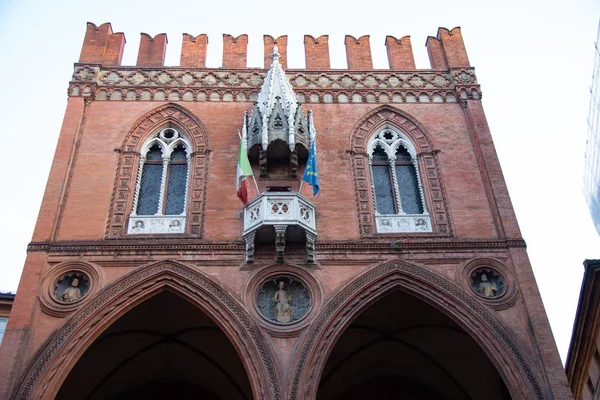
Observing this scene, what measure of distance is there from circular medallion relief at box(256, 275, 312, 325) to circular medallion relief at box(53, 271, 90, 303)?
11.3 feet

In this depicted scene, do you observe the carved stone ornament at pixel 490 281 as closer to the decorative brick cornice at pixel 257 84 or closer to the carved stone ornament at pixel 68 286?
the decorative brick cornice at pixel 257 84

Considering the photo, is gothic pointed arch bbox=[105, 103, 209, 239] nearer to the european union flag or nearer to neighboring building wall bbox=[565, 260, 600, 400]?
the european union flag

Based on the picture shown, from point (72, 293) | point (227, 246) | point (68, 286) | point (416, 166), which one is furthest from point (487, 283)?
point (68, 286)

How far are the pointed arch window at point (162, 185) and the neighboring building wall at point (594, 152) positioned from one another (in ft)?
47.5

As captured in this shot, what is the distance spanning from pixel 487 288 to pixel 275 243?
4.38m

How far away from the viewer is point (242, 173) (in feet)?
47.3

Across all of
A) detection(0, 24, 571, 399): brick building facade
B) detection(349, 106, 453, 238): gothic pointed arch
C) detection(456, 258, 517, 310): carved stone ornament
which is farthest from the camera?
detection(349, 106, 453, 238): gothic pointed arch

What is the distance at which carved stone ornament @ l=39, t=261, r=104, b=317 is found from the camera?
13094mm

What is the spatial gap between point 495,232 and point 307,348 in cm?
494

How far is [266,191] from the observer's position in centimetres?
1475

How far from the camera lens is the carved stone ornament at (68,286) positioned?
1309 centimetres

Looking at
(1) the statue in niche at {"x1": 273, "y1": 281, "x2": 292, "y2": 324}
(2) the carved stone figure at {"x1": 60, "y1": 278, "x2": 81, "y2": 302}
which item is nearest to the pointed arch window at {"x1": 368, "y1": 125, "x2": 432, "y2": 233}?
(1) the statue in niche at {"x1": 273, "y1": 281, "x2": 292, "y2": 324}

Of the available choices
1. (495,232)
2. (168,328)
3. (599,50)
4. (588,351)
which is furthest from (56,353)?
(599,50)

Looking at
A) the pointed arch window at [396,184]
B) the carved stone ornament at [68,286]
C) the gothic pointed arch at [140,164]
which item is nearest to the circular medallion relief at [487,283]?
the pointed arch window at [396,184]
